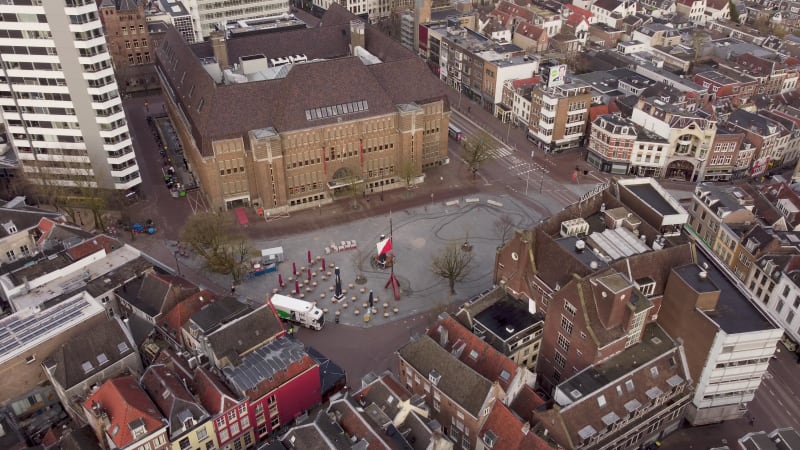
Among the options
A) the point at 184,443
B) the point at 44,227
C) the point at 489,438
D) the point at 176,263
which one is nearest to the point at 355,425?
the point at 489,438

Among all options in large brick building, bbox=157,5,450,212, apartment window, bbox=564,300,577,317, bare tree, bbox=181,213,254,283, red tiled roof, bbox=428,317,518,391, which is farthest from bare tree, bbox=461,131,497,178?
red tiled roof, bbox=428,317,518,391

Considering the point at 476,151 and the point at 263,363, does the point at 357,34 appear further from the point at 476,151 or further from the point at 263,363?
the point at 263,363

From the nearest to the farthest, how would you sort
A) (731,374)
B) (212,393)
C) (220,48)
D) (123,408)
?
(123,408)
(212,393)
(731,374)
(220,48)

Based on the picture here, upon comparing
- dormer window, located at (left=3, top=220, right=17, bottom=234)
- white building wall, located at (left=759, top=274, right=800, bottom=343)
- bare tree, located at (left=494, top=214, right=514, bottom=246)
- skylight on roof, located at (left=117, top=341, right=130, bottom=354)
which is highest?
dormer window, located at (left=3, top=220, right=17, bottom=234)

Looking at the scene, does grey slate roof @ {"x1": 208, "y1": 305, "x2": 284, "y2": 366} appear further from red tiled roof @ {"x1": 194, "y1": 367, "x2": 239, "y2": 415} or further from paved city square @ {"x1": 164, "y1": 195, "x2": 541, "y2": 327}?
paved city square @ {"x1": 164, "y1": 195, "x2": 541, "y2": 327}

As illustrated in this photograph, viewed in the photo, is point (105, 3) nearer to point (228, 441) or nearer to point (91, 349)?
point (91, 349)

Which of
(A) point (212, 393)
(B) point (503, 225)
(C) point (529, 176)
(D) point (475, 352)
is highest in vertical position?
(D) point (475, 352)
